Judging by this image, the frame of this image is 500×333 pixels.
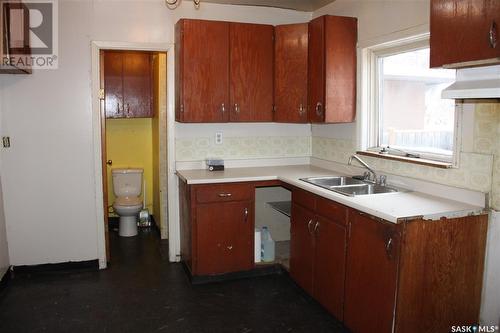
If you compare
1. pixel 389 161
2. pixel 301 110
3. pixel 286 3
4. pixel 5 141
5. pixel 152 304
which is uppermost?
pixel 286 3

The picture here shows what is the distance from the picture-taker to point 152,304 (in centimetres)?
314

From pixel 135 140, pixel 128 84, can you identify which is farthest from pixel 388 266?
pixel 135 140

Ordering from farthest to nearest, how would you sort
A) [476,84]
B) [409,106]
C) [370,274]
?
[409,106] → [370,274] → [476,84]

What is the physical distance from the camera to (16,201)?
3.57 m

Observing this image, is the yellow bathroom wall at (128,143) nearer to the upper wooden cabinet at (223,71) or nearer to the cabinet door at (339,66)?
the upper wooden cabinet at (223,71)

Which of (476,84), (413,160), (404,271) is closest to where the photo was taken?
(476,84)

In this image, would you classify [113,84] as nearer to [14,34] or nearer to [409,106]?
[14,34]

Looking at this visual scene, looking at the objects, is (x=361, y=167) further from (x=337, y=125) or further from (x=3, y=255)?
(x=3, y=255)

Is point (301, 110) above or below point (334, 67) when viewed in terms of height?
below

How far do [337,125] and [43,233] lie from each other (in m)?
2.71

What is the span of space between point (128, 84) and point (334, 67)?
2480mm

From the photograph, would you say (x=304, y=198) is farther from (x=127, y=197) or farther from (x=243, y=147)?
(x=127, y=197)

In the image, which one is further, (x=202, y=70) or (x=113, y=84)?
(x=113, y=84)

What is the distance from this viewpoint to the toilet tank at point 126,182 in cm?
503
